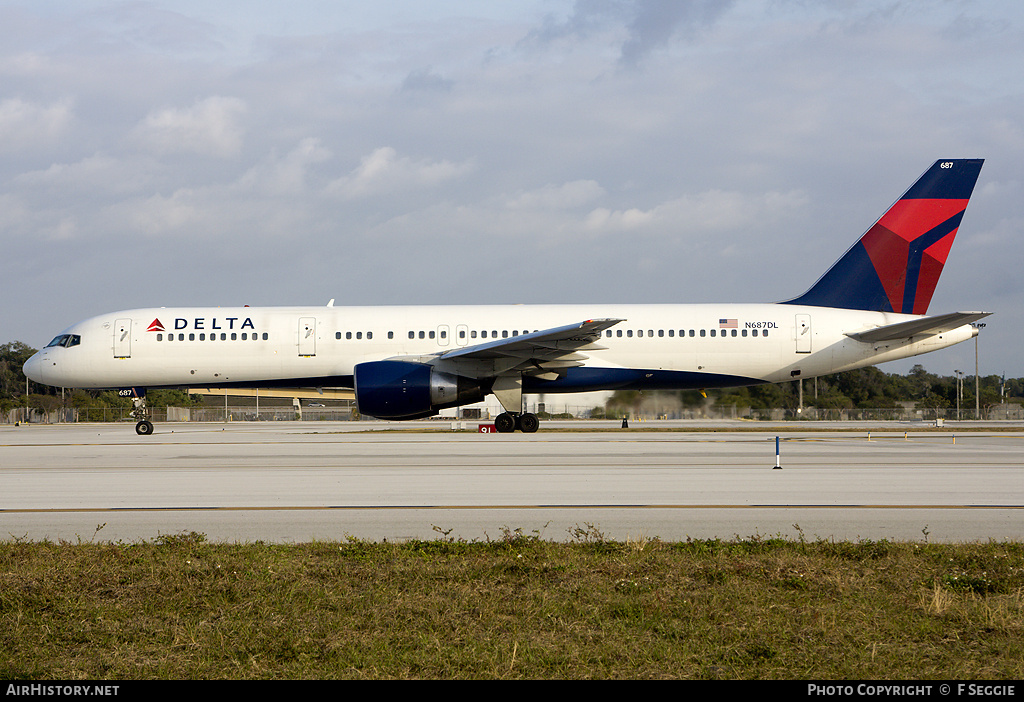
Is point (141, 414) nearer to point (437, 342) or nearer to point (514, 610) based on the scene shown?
point (437, 342)

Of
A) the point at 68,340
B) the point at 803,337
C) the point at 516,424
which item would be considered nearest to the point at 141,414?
the point at 68,340

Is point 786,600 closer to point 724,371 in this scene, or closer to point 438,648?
point 438,648

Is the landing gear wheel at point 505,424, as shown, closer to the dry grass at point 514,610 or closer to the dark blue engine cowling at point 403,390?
the dark blue engine cowling at point 403,390

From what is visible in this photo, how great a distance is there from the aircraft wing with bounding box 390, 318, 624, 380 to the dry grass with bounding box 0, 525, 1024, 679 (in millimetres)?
16092

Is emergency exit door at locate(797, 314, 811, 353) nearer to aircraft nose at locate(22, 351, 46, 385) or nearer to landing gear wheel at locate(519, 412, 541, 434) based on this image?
landing gear wheel at locate(519, 412, 541, 434)

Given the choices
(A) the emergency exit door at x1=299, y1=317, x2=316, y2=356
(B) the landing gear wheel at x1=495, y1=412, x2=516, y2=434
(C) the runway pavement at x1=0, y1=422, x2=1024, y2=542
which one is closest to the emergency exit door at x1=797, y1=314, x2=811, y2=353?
(C) the runway pavement at x1=0, y1=422, x2=1024, y2=542

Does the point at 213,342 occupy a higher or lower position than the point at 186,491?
higher

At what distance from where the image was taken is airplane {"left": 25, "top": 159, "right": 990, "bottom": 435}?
86.7 feet

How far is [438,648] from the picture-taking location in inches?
182

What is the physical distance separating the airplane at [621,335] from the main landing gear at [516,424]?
0.04 metres

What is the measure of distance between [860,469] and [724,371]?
42.0 ft

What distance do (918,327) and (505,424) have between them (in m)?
13.2

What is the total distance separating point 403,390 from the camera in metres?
23.7
